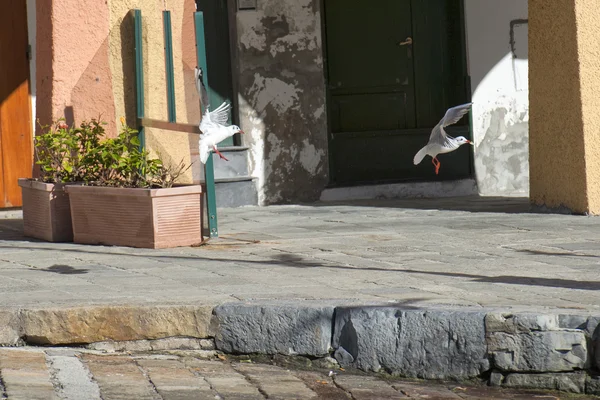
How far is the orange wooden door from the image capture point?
10.1 metres

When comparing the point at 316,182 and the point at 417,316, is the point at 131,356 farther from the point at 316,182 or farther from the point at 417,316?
the point at 316,182

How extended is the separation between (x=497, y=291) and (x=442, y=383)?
0.73 meters

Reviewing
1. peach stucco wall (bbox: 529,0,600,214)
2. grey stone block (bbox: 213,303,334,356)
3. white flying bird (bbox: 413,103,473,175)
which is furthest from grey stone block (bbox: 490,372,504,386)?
peach stucco wall (bbox: 529,0,600,214)

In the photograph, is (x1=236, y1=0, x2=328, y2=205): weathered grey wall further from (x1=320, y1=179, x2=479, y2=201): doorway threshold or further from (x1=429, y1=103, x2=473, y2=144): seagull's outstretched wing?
(x1=429, y1=103, x2=473, y2=144): seagull's outstretched wing

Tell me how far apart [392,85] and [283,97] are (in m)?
1.20

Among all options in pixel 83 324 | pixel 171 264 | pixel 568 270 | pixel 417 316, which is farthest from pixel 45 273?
pixel 568 270

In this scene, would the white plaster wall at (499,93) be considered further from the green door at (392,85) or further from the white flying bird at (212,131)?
the white flying bird at (212,131)

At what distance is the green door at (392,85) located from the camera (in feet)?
35.8

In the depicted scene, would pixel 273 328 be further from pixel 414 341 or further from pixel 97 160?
A: pixel 97 160

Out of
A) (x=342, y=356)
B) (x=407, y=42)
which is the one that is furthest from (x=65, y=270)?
(x=407, y=42)

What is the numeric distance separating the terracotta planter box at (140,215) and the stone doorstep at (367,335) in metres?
2.07

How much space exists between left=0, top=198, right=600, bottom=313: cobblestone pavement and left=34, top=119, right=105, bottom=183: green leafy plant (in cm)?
55

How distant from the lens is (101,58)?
8.24 meters

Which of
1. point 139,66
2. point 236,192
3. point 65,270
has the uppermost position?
point 139,66
